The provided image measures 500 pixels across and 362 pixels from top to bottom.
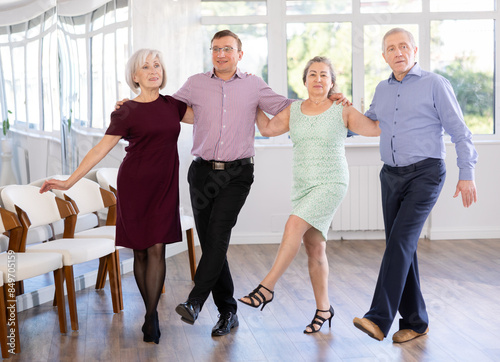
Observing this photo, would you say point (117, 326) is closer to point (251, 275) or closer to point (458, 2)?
point (251, 275)

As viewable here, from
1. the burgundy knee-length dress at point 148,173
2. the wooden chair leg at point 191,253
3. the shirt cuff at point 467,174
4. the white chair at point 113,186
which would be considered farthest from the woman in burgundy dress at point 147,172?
the shirt cuff at point 467,174

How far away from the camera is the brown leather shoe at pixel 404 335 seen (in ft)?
11.5

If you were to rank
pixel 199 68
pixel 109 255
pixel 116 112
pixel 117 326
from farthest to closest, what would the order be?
pixel 199 68 → pixel 109 255 → pixel 117 326 → pixel 116 112

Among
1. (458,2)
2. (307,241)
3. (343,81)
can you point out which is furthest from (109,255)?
(458,2)

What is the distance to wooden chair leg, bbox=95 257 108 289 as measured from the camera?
4691 millimetres

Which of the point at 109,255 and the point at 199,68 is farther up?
the point at 199,68

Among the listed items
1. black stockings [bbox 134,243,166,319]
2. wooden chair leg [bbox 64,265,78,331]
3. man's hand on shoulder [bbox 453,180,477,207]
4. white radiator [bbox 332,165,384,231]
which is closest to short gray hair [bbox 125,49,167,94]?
black stockings [bbox 134,243,166,319]

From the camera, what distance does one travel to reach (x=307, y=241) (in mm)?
3670

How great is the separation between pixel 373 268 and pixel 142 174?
2.58 metres

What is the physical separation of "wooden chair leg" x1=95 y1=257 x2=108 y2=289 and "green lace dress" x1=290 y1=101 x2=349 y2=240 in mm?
1770

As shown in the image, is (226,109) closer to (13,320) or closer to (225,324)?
(225,324)

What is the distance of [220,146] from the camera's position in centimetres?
360

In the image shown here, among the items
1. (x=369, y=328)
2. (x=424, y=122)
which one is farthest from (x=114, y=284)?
(x=424, y=122)

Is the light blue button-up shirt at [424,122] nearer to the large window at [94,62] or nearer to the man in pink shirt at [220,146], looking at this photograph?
the man in pink shirt at [220,146]
